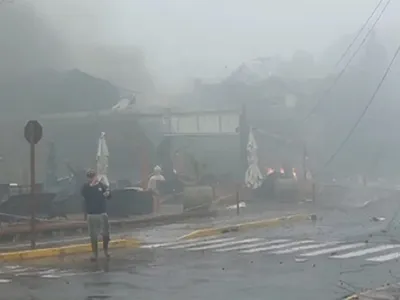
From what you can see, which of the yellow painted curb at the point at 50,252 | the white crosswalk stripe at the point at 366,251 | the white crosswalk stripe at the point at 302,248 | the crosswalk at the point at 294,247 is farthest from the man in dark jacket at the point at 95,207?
the white crosswalk stripe at the point at 366,251

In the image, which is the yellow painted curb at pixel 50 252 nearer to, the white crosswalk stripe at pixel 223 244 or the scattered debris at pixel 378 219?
the white crosswalk stripe at pixel 223 244

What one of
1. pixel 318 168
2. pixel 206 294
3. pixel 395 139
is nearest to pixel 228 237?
pixel 206 294

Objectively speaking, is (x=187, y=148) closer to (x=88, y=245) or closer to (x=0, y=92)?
(x=0, y=92)

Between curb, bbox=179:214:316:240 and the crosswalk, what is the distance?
1.97ft

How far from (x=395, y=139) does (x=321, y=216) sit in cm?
1472

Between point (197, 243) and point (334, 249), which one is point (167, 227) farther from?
point (334, 249)

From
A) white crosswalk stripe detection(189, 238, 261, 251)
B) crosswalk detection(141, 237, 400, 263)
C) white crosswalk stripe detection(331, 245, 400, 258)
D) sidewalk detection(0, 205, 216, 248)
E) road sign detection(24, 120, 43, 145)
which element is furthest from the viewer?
sidewalk detection(0, 205, 216, 248)

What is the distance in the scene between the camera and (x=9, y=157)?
30.0 metres

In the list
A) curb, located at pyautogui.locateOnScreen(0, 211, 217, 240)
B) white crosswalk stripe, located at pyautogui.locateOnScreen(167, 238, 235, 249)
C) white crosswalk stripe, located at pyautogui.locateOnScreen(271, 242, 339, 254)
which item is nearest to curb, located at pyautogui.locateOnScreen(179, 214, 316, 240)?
white crosswalk stripe, located at pyautogui.locateOnScreen(167, 238, 235, 249)

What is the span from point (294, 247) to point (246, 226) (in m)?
4.35

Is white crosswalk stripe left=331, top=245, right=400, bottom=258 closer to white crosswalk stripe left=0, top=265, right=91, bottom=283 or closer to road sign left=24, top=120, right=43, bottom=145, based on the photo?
white crosswalk stripe left=0, top=265, right=91, bottom=283

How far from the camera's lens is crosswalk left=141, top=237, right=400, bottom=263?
40.2 ft

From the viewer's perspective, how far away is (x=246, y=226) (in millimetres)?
17734

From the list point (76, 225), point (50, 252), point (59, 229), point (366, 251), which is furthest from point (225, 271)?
point (76, 225)
